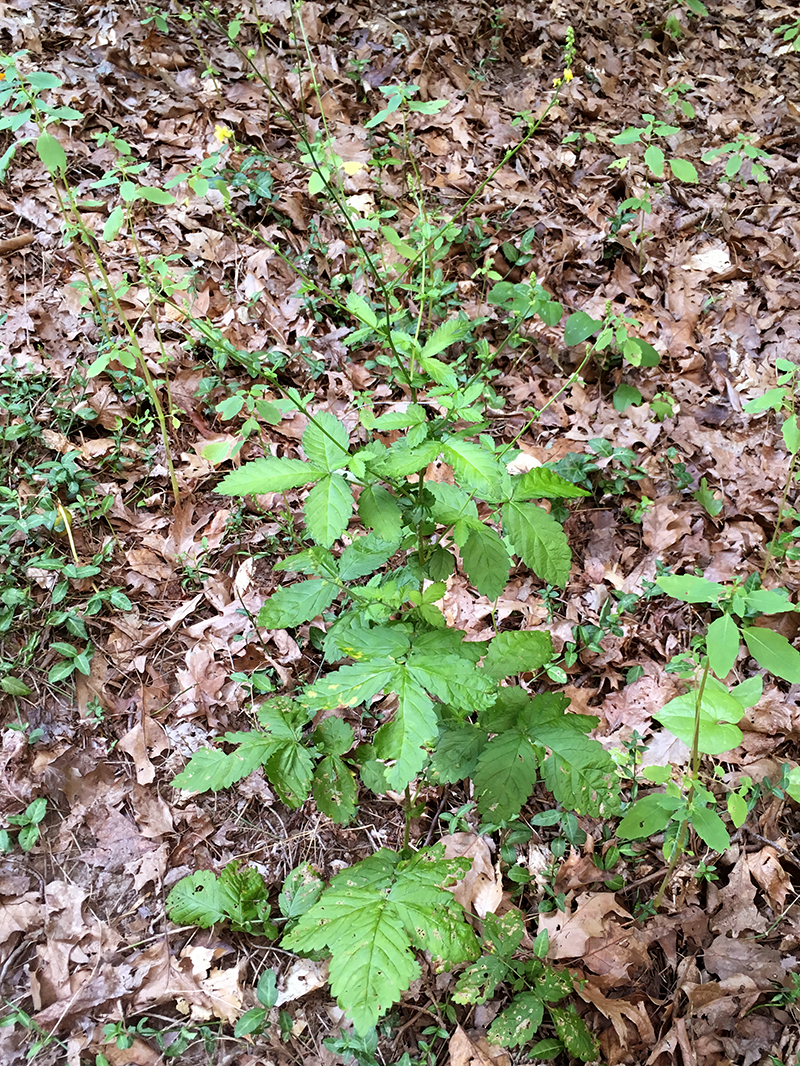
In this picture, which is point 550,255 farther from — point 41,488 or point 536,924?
point 536,924

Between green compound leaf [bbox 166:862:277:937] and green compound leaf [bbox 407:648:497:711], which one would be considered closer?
green compound leaf [bbox 407:648:497:711]

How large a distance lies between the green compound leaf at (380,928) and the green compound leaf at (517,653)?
49 cm

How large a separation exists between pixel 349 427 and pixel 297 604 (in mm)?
1590

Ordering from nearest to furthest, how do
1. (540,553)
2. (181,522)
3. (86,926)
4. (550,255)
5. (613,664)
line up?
(540,553) < (86,926) < (613,664) < (181,522) < (550,255)

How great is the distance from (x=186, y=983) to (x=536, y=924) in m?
1.10

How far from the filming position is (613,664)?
8.84ft

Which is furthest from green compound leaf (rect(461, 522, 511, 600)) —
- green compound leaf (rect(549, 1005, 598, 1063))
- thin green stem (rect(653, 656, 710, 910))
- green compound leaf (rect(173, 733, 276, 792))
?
green compound leaf (rect(549, 1005, 598, 1063))

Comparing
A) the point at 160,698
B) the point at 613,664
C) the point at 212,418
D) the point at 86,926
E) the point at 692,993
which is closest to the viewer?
the point at 692,993

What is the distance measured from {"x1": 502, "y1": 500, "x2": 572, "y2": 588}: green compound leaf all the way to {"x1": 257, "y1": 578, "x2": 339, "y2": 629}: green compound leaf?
57 centimetres

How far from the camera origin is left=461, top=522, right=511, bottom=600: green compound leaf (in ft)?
5.14

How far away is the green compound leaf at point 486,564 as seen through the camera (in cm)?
157

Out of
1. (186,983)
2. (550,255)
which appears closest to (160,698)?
(186,983)

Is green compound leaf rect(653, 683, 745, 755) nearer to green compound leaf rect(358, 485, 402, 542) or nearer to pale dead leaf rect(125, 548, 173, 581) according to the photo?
green compound leaf rect(358, 485, 402, 542)

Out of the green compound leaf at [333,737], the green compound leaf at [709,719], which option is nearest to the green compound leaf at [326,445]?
the green compound leaf at [333,737]
